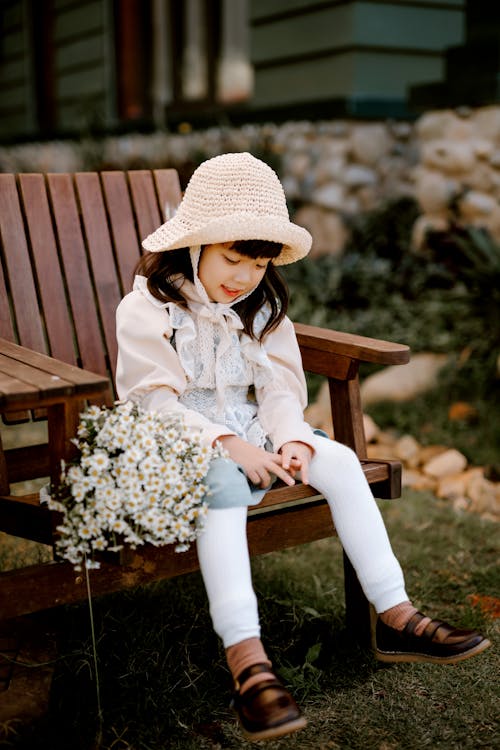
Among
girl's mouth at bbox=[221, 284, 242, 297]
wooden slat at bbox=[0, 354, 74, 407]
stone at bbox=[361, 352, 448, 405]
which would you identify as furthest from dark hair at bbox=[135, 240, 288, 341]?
stone at bbox=[361, 352, 448, 405]

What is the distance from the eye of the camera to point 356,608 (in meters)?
2.41

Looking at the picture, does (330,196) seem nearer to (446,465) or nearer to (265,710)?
(446,465)

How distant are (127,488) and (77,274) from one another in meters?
1.07

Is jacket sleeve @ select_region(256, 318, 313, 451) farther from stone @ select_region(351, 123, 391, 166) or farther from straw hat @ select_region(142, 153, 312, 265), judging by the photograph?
stone @ select_region(351, 123, 391, 166)

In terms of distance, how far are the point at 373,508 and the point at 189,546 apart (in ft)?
1.46

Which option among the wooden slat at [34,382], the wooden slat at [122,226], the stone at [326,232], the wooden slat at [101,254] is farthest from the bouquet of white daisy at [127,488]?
the stone at [326,232]

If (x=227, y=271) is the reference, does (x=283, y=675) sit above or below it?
below

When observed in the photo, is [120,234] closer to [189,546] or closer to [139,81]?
[189,546]

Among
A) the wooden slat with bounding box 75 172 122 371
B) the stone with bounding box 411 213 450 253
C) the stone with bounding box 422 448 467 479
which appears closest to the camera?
the wooden slat with bounding box 75 172 122 371

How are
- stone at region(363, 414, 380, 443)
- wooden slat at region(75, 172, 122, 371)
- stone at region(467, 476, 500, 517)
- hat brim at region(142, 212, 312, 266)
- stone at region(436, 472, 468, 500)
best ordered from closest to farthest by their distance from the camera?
hat brim at region(142, 212, 312, 266) < wooden slat at region(75, 172, 122, 371) < stone at region(467, 476, 500, 517) < stone at region(436, 472, 468, 500) < stone at region(363, 414, 380, 443)

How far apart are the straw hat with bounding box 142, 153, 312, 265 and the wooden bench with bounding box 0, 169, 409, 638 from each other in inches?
15.1

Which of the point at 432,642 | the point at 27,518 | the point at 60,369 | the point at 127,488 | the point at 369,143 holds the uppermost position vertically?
the point at 369,143

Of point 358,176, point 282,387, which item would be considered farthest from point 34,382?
point 358,176

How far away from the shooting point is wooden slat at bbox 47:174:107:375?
2643 millimetres
